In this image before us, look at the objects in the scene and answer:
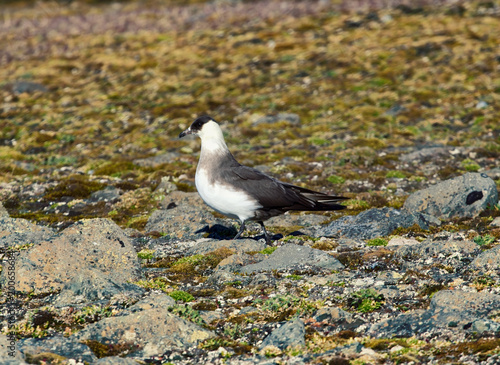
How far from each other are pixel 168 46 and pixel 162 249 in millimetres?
27252

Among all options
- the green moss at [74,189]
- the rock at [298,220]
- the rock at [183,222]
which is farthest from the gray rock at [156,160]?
the rock at [298,220]

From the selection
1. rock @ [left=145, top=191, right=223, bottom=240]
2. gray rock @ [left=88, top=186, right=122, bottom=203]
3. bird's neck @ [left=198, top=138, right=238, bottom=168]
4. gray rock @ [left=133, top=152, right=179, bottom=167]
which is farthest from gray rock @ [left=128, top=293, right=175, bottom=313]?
gray rock @ [left=133, top=152, right=179, bottom=167]

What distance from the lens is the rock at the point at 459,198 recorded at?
14.2 m

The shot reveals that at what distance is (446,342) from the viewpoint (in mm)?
7918

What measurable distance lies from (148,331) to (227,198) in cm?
429

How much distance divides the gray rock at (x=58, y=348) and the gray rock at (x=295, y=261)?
3.62 m

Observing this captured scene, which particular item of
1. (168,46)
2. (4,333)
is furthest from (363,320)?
(168,46)

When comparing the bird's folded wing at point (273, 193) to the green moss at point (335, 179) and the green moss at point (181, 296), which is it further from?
the green moss at point (335, 179)

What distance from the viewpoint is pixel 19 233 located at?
1289 centimetres

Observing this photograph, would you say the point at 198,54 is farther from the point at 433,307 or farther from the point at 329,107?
the point at 433,307

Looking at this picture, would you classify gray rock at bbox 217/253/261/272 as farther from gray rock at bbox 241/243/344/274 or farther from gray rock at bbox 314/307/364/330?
gray rock at bbox 314/307/364/330

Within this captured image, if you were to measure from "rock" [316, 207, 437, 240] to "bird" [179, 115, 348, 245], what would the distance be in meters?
0.72

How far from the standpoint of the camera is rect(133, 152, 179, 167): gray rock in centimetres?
2094

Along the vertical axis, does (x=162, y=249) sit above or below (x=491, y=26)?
below
